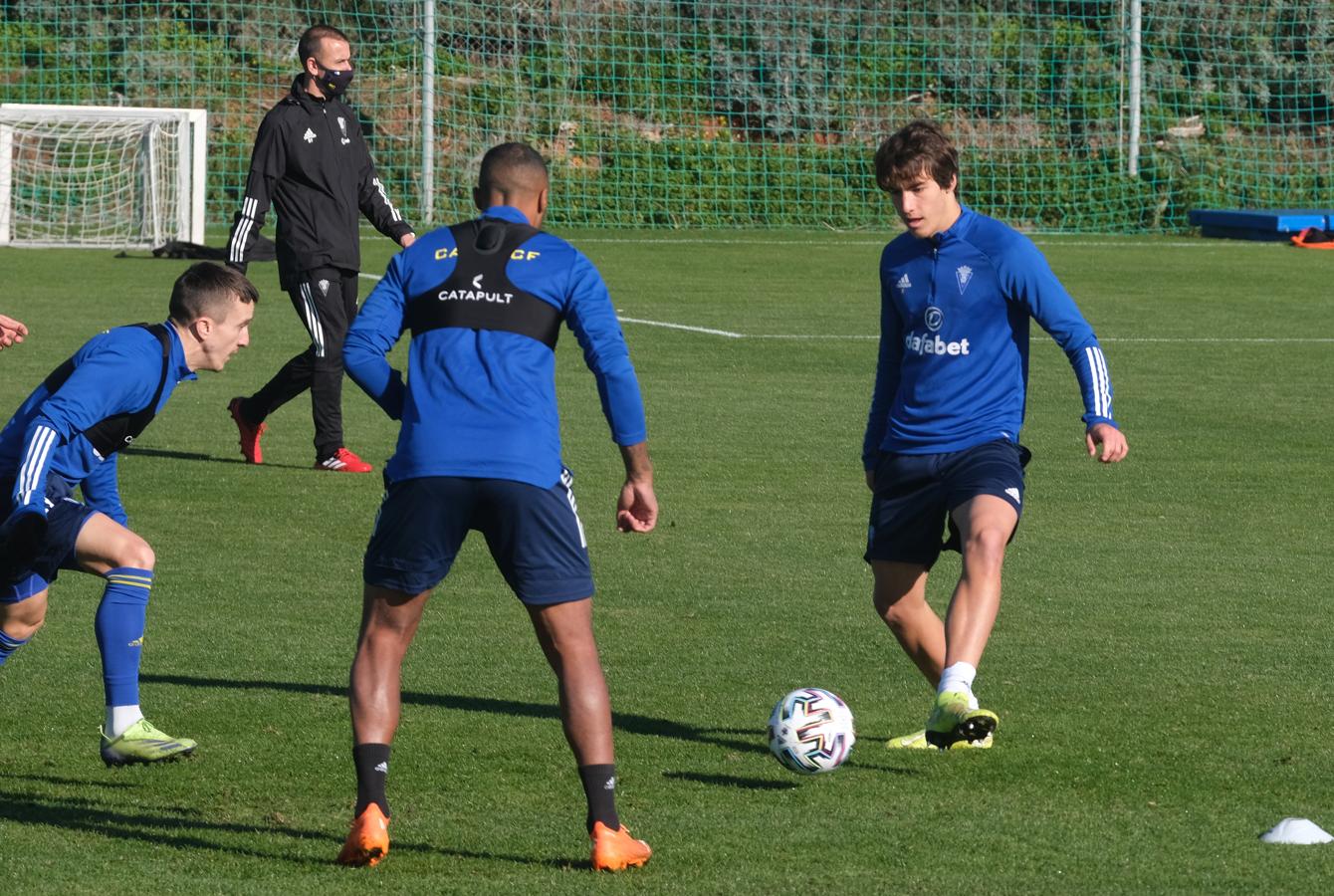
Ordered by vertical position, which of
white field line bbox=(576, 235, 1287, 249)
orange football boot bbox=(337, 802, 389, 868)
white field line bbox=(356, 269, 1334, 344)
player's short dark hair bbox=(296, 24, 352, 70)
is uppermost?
player's short dark hair bbox=(296, 24, 352, 70)

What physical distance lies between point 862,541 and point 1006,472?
3.50m

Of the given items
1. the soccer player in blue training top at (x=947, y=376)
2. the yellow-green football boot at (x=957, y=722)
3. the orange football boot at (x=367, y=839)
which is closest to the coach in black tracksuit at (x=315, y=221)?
the soccer player in blue training top at (x=947, y=376)

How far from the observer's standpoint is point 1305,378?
1528 centimetres

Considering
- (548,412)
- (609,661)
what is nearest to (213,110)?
(609,661)

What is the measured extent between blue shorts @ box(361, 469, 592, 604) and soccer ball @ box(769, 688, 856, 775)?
1.04 m

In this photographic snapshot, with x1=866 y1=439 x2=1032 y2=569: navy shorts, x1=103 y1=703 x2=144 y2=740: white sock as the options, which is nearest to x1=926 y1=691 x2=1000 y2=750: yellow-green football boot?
x1=866 y1=439 x2=1032 y2=569: navy shorts

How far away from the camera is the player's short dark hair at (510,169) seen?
5.11m

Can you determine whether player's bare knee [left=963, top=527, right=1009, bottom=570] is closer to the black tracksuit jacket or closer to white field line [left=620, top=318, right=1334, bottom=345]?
the black tracksuit jacket

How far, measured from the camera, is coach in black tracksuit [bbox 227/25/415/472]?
11.4 m

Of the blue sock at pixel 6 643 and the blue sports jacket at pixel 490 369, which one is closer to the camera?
the blue sports jacket at pixel 490 369

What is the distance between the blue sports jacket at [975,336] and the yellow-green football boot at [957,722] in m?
0.94

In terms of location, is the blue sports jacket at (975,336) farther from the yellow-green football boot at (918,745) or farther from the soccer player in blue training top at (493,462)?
the soccer player in blue training top at (493,462)

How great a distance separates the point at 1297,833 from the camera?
5.25 metres

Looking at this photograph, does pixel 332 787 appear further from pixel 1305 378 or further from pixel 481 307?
pixel 1305 378
